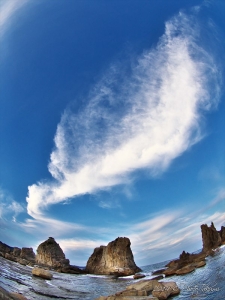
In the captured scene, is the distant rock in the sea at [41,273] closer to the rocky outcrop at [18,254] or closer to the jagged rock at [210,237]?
the rocky outcrop at [18,254]

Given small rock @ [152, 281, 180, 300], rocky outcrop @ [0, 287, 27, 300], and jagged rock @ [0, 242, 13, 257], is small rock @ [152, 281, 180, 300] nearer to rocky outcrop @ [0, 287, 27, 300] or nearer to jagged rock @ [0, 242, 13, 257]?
rocky outcrop @ [0, 287, 27, 300]

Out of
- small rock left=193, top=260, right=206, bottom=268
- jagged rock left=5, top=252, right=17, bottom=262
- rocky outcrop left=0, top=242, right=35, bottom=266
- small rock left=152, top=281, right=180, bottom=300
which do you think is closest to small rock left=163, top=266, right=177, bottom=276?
small rock left=193, top=260, right=206, bottom=268

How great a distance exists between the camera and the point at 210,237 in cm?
1325

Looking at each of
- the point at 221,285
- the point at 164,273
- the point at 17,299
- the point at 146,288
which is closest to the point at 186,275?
the point at 164,273

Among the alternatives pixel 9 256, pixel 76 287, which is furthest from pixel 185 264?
pixel 9 256

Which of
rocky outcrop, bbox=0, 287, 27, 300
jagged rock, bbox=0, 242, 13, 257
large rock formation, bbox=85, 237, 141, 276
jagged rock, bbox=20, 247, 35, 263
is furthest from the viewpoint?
large rock formation, bbox=85, 237, 141, 276

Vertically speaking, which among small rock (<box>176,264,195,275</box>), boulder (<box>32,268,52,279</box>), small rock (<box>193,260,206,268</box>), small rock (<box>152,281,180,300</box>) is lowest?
small rock (<box>152,281,180,300</box>)

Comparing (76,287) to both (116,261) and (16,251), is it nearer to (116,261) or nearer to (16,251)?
(16,251)

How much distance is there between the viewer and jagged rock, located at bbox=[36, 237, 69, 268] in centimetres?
1177

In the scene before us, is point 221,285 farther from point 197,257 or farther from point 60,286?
point 60,286

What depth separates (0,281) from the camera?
8.35 m

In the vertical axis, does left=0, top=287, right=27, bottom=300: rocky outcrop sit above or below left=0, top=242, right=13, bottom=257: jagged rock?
below

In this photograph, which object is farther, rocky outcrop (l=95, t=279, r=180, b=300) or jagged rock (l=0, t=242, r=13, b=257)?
jagged rock (l=0, t=242, r=13, b=257)

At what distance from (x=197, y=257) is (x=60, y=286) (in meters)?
9.05
